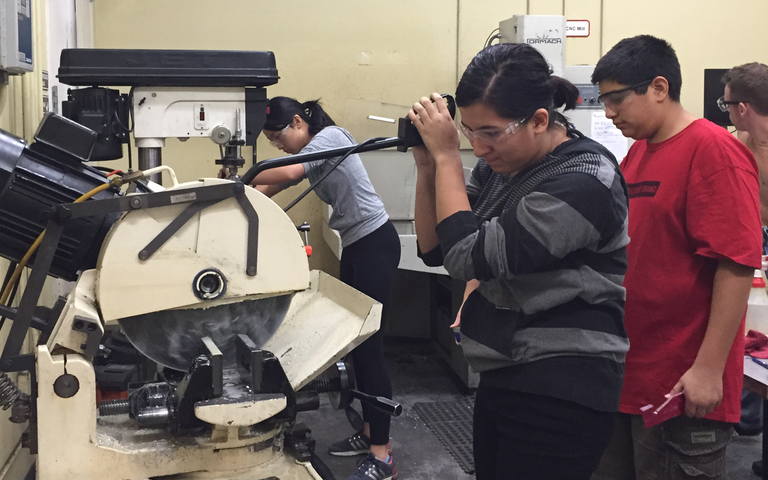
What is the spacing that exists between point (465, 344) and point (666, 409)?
517mm

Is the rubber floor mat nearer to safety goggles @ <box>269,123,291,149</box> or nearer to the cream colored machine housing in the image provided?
safety goggles @ <box>269,123,291,149</box>

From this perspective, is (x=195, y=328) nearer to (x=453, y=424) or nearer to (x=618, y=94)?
(x=618, y=94)

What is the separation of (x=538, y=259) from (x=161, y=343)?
1.86ft

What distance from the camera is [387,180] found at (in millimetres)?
3260

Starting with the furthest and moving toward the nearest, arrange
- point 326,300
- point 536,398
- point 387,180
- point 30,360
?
point 387,180, point 326,300, point 536,398, point 30,360

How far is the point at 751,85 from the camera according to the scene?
1.96m

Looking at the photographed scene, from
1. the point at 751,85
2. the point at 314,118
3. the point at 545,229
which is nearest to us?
the point at 545,229

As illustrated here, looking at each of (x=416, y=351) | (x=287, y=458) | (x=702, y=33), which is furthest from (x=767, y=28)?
(x=287, y=458)

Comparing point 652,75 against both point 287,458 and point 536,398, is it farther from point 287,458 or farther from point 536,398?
point 287,458

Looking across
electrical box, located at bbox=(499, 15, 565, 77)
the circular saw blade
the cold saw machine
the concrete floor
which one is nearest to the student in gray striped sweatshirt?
the cold saw machine

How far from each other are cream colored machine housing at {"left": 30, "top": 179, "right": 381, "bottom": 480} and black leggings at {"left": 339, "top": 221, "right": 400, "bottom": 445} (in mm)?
1193

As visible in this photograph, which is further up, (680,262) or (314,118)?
(314,118)

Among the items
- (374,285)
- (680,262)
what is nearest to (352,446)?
(374,285)

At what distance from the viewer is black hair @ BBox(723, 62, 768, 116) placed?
1935 millimetres
